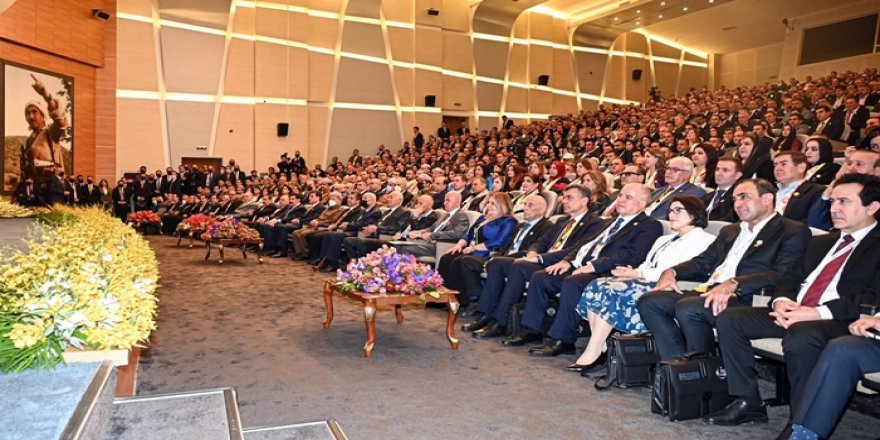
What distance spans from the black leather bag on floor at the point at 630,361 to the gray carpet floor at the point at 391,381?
0.07 meters

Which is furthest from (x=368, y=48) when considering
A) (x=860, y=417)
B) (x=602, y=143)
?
(x=860, y=417)

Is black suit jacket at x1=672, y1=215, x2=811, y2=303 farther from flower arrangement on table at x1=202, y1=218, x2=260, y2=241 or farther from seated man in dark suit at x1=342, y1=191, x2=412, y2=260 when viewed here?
flower arrangement on table at x1=202, y1=218, x2=260, y2=241

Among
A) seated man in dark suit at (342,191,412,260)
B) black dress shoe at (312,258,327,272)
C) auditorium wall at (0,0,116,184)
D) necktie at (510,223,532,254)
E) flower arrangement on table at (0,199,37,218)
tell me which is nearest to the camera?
necktie at (510,223,532,254)

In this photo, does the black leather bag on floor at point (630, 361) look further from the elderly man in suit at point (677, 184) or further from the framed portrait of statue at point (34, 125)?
the framed portrait of statue at point (34, 125)

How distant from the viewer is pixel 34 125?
14.6 meters

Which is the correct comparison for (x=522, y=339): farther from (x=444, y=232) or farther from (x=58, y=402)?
(x=58, y=402)

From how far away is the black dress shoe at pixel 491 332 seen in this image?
196 inches

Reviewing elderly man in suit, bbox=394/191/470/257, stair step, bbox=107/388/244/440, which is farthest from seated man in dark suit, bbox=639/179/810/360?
elderly man in suit, bbox=394/191/470/257

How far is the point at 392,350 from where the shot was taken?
14.9 feet

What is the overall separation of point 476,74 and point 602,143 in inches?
387

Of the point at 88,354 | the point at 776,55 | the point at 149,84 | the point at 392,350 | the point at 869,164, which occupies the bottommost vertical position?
the point at 392,350

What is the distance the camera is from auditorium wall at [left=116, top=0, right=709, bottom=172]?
16.9 m

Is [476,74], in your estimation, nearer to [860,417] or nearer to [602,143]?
[602,143]

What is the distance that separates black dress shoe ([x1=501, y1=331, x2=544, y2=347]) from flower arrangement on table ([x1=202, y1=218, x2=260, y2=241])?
6.03 meters
